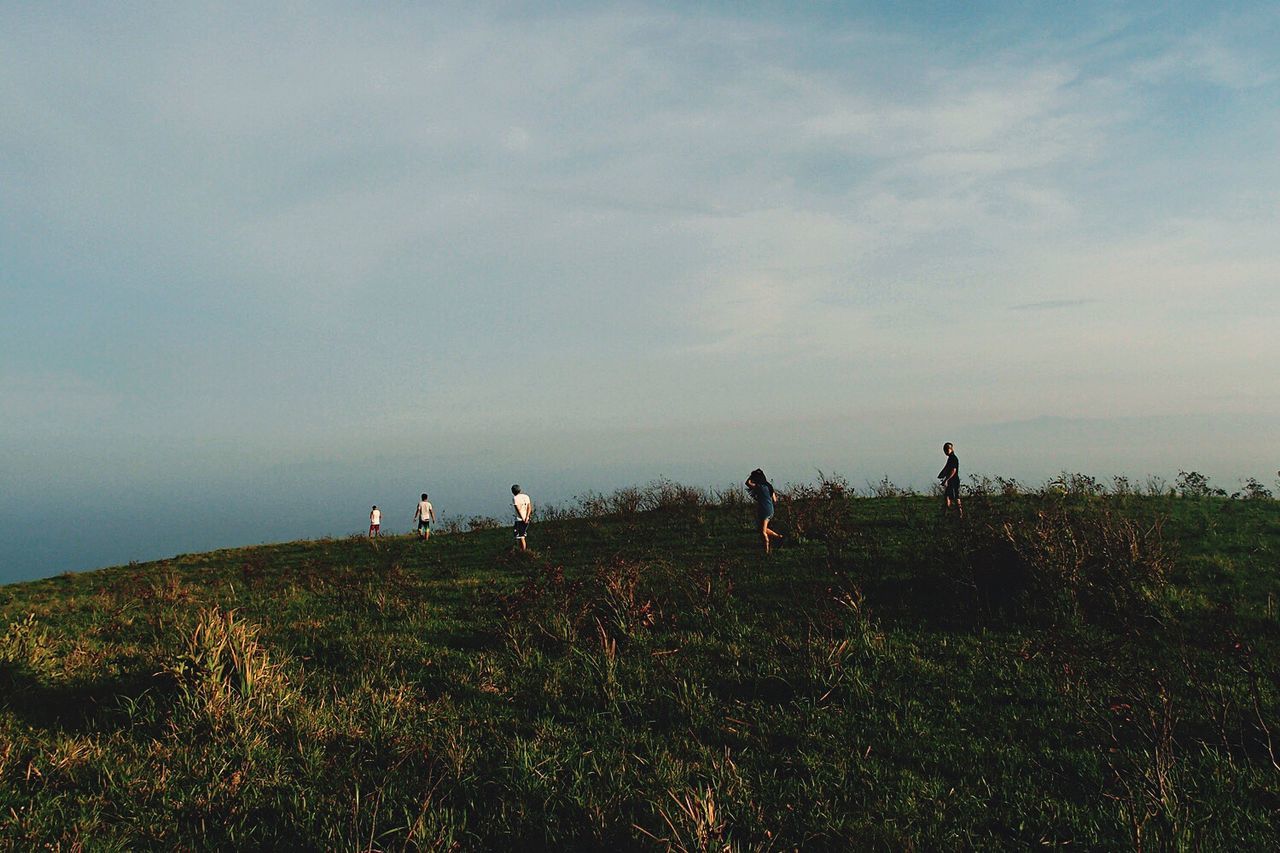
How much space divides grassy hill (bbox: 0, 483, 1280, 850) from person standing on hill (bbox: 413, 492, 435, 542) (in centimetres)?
1284

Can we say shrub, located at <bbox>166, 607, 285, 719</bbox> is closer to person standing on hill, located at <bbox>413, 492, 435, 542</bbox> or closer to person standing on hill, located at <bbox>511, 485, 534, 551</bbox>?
person standing on hill, located at <bbox>511, 485, 534, 551</bbox>

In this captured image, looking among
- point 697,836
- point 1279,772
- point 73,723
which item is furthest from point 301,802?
point 1279,772

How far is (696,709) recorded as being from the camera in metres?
7.20

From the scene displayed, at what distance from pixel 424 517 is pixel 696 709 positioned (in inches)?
886

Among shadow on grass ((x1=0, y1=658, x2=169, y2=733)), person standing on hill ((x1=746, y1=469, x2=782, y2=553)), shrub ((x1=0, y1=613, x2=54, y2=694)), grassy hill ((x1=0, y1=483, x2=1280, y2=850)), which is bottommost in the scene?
grassy hill ((x1=0, y1=483, x2=1280, y2=850))

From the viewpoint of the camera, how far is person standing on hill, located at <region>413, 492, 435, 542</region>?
88.0ft

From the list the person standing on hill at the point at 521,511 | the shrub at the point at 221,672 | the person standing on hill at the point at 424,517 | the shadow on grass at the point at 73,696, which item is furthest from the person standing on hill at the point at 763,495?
the person standing on hill at the point at 424,517

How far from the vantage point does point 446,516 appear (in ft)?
104

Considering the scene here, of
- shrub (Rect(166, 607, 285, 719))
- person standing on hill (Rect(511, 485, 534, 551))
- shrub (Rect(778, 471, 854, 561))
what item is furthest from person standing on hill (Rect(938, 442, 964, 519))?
shrub (Rect(166, 607, 285, 719))

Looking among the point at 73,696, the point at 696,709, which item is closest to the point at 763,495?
the point at 696,709

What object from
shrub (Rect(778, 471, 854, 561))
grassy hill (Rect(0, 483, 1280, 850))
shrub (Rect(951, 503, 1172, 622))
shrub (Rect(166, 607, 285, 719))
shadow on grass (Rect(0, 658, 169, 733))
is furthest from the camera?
shrub (Rect(778, 471, 854, 561))

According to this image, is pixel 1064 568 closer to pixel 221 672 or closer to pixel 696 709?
pixel 696 709

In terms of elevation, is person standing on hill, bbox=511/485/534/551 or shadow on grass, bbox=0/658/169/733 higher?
person standing on hill, bbox=511/485/534/551

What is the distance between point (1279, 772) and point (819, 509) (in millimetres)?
13248
